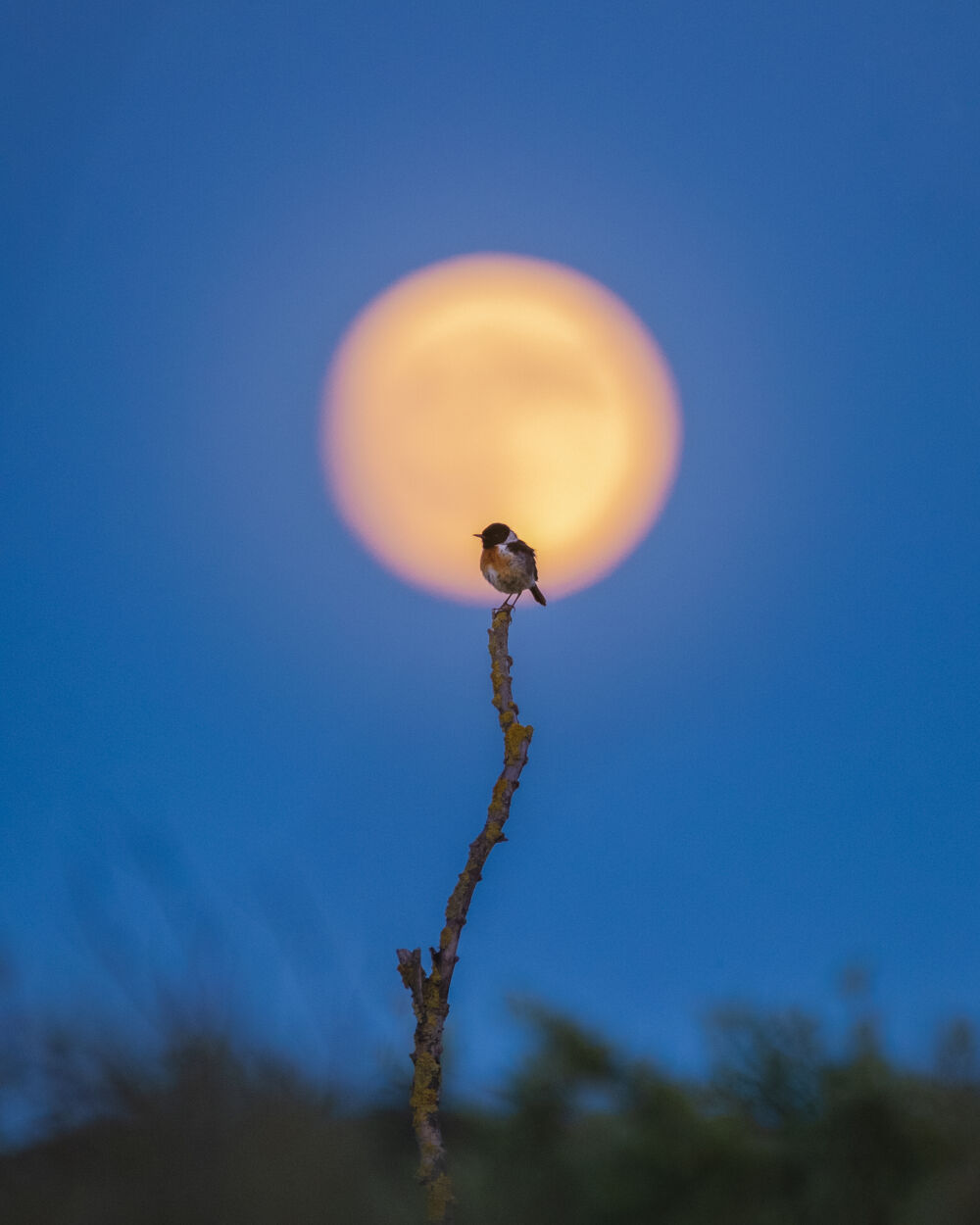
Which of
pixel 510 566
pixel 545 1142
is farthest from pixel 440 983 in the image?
pixel 510 566

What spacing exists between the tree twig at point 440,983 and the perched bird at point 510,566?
2039mm

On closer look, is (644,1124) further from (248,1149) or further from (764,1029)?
(248,1149)

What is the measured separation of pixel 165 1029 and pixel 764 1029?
5.08 m

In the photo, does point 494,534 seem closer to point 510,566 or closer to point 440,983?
point 510,566

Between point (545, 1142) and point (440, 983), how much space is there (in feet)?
4.82

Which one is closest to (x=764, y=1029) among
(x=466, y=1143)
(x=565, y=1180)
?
(x=565, y=1180)

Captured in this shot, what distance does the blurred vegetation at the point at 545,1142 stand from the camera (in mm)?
5871

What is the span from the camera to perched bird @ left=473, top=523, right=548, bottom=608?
37.8 feet

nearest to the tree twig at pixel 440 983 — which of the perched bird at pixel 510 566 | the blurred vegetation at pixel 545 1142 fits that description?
the blurred vegetation at pixel 545 1142

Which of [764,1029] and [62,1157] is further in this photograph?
[764,1029]

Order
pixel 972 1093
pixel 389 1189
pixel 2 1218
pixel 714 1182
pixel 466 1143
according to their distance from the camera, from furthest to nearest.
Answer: pixel 466 1143 < pixel 972 1093 < pixel 714 1182 < pixel 389 1189 < pixel 2 1218

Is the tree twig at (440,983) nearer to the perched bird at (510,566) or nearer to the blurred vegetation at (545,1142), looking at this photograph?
the blurred vegetation at (545,1142)

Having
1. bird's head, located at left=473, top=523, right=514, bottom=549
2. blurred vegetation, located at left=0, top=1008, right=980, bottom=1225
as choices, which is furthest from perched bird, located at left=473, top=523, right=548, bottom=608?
blurred vegetation, located at left=0, top=1008, right=980, bottom=1225

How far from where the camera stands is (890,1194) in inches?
296
